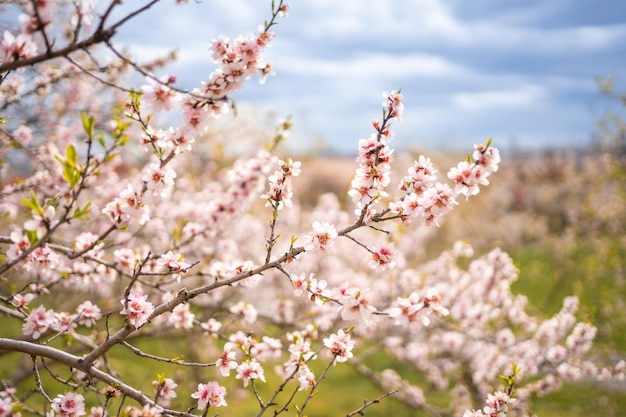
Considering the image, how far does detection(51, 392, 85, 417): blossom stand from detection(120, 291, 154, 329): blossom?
48cm

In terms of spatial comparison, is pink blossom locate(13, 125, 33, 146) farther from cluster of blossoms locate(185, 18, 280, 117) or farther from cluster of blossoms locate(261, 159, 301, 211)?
cluster of blossoms locate(261, 159, 301, 211)

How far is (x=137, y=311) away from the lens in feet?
7.17

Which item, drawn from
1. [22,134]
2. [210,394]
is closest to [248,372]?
[210,394]

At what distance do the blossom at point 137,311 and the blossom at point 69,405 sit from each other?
0.48m

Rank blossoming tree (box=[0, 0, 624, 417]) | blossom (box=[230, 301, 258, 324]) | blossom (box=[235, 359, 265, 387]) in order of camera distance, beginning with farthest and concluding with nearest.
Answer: blossom (box=[230, 301, 258, 324]) → blossom (box=[235, 359, 265, 387]) → blossoming tree (box=[0, 0, 624, 417])

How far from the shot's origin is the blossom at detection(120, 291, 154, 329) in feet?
7.11

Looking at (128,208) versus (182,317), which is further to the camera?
(182,317)

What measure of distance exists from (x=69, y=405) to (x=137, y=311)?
601mm

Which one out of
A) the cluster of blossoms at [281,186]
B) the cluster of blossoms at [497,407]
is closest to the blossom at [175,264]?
the cluster of blossoms at [281,186]

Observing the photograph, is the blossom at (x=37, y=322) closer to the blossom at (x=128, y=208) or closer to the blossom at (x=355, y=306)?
the blossom at (x=128, y=208)

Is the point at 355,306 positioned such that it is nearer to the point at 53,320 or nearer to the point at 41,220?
the point at 41,220

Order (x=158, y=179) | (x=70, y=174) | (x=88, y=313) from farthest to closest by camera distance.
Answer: (x=88, y=313) → (x=158, y=179) → (x=70, y=174)

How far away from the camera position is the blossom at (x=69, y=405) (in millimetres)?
2170

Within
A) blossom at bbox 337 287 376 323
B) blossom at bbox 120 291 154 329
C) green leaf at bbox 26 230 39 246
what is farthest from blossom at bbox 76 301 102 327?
blossom at bbox 337 287 376 323
